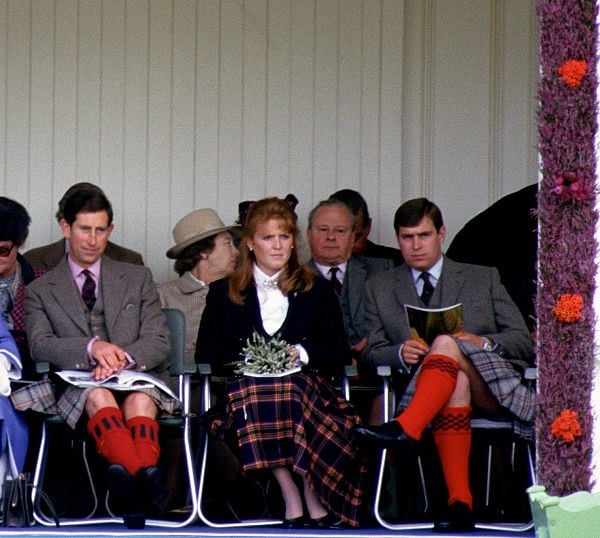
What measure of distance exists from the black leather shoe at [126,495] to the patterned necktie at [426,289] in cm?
156

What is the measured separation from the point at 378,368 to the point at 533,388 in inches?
24.1

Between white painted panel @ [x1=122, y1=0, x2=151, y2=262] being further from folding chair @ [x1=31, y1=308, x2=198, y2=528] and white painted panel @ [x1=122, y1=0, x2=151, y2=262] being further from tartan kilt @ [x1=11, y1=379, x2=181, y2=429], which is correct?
tartan kilt @ [x1=11, y1=379, x2=181, y2=429]

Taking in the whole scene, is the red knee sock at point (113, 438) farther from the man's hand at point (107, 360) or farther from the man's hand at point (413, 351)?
the man's hand at point (413, 351)

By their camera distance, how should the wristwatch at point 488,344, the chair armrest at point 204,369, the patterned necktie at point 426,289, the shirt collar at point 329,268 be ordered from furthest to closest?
the shirt collar at point 329,268, the patterned necktie at point 426,289, the wristwatch at point 488,344, the chair armrest at point 204,369

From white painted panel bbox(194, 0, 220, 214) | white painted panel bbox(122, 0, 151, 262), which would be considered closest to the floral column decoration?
white painted panel bbox(194, 0, 220, 214)

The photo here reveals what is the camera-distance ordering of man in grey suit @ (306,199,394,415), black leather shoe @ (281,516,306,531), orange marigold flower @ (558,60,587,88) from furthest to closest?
man in grey suit @ (306,199,394,415) → black leather shoe @ (281,516,306,531) → orange marigold flower @ (558,60,587,88)

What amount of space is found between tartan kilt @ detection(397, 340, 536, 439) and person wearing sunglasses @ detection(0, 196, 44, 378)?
1606mm

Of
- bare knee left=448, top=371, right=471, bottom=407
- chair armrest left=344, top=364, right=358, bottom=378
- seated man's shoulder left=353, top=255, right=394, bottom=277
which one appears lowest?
bare knee left=448, top=371, right=471, bottom=407

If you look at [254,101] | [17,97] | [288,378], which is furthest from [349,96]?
[288,378]

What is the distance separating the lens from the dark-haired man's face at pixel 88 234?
6609mm

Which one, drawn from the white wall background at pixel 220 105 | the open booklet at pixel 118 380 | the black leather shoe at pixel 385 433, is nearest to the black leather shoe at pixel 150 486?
the open booklet at pixel 118 380

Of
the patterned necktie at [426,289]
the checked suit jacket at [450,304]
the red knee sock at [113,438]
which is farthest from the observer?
the patterned necktie at [426,289]

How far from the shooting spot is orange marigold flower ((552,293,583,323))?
5.45 meters

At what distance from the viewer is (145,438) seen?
6102 mm
